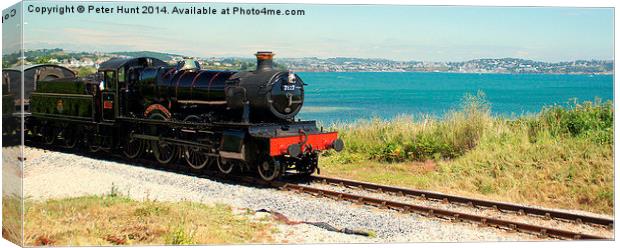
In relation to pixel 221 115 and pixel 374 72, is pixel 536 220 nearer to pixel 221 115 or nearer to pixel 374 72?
pixel 374 72

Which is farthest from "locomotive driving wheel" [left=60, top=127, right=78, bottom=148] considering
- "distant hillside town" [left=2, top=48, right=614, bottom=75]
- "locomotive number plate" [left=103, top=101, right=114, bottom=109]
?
"distant hillside town" [left=2, top=48, right=614, bottom=75]

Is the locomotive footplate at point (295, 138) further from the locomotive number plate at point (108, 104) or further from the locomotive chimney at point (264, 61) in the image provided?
the locomotive number plate at point (108, 104)

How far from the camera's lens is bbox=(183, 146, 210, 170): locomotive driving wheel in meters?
15.7

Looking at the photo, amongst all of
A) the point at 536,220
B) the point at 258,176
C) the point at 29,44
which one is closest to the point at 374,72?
the point at 258,176

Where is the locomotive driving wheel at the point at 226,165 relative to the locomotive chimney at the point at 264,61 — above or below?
below

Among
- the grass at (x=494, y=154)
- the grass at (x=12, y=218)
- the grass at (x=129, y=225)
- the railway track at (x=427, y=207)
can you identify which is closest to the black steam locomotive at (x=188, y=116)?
the railway track at (x=427, y=207)

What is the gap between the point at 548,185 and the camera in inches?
511

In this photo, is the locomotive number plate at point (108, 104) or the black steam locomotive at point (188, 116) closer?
the black steam locomotive at point (188, 116)

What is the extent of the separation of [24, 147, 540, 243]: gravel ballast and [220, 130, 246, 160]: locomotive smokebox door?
0.60 meters

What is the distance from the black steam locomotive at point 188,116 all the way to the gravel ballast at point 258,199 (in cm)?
80

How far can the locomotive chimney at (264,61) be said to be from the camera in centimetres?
1419

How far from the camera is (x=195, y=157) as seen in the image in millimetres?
16094

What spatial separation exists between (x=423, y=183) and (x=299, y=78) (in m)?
3.35

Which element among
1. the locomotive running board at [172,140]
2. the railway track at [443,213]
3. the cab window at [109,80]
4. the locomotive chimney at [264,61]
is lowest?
the railway track at [443,213]
